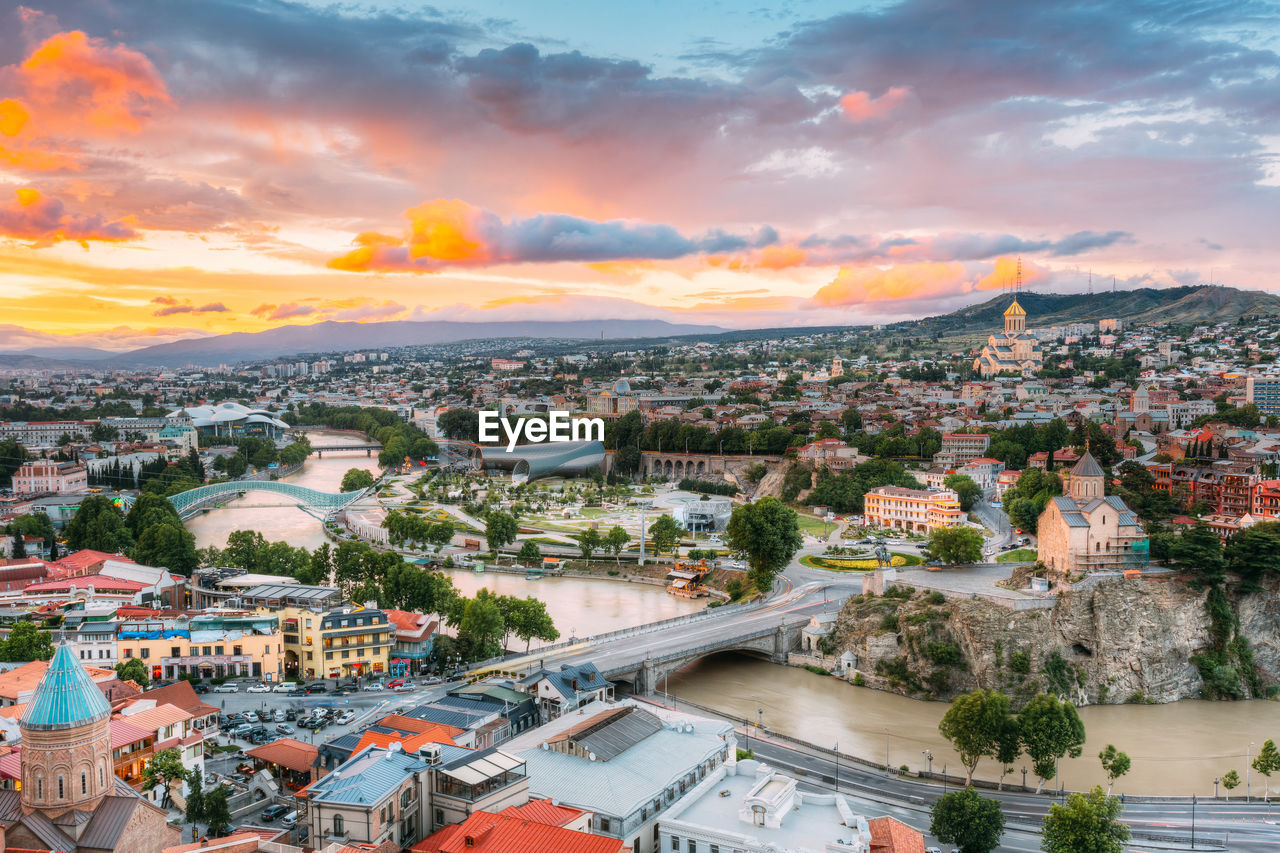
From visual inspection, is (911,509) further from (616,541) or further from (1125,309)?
(1125,309)

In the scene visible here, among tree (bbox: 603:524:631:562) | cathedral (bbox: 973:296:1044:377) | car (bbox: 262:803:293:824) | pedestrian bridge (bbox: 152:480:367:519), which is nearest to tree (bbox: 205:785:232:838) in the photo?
car (bbox: 262:803:293:824)

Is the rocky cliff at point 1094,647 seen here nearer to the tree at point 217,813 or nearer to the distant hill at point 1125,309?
the tree at point 217,813

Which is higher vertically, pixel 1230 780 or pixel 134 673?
pixel 134 673

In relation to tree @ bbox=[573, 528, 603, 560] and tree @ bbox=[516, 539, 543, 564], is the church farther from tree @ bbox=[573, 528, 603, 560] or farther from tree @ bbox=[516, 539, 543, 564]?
tree @ bbox=[573, 528, 603, 560]

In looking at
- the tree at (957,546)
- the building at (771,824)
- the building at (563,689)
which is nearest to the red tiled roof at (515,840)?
the building at (771,824)

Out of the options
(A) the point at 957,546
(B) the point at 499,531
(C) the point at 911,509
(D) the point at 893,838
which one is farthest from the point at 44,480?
(D) the point at 893,838

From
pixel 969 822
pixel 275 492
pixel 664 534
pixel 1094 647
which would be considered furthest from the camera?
pixel 275 492

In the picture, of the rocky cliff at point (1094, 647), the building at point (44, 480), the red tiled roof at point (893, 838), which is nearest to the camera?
the red tiled roof at point (893, 838)
